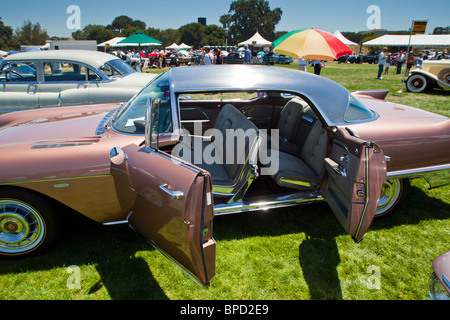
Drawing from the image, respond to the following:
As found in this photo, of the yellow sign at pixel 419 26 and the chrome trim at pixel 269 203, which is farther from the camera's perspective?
the yellow sign at pixel 419 26

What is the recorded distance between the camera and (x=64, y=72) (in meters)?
6.56

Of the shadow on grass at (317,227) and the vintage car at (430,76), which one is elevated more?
the vintage car at (430,76)

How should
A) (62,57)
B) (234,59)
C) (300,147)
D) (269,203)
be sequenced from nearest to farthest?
(269,203) < (300,147) < (62,57) < (234,59)

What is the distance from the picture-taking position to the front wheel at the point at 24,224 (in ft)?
8.08

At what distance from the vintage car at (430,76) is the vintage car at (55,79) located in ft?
36.1

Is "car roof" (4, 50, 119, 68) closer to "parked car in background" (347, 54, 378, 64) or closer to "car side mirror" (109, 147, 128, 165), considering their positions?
"car side mirror" (109, 147, 128, 165)

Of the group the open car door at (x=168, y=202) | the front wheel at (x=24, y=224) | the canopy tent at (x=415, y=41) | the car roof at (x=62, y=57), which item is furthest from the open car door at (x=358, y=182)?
the canopy tent at (x=415, y=41)

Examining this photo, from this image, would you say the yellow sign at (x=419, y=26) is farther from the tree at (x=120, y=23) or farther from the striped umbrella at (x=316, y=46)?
the tree at (x=120, y=23)

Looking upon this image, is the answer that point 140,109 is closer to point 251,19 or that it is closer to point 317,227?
point 317,227

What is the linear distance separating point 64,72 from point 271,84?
18.1 ft

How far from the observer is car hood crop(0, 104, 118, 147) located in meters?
2.71

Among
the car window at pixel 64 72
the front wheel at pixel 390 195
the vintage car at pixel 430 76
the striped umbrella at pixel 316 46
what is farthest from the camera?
the vintage car at pixel 430 76

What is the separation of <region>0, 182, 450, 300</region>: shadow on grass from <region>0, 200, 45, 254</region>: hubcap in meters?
0.14

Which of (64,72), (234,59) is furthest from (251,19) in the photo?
(64,72)
